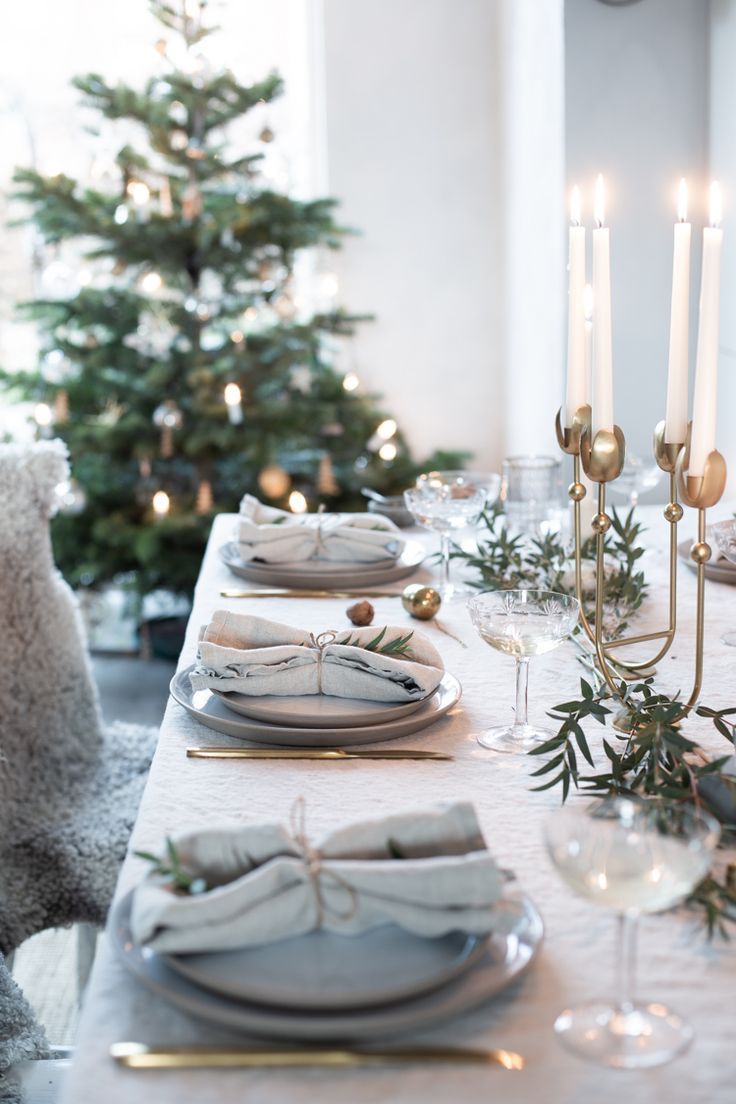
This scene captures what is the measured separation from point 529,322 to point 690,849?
313 cm

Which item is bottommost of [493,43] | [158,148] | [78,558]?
[78,558]

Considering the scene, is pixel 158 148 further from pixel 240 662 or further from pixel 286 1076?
pixel 286 1076

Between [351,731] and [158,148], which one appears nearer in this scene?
[351,731]

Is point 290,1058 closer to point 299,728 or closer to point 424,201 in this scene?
point 299,728

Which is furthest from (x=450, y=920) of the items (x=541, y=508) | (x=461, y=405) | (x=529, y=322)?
(x=461, y=405)

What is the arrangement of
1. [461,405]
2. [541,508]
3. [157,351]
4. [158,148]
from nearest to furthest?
[541,508]
[158,148]
[157,351]
[461,405]

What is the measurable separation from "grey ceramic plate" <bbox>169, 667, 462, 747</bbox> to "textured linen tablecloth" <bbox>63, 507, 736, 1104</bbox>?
0.02m

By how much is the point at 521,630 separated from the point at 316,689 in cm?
22

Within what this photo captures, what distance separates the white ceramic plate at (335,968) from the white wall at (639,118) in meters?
2.72

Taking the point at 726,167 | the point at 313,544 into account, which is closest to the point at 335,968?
the point at 313,544

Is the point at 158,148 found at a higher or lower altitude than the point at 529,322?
higher

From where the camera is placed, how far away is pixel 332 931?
2.55ft

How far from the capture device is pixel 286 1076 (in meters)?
0.68

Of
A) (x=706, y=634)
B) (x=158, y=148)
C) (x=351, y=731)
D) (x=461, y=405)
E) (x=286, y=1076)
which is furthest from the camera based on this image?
(x=461, y=405)
